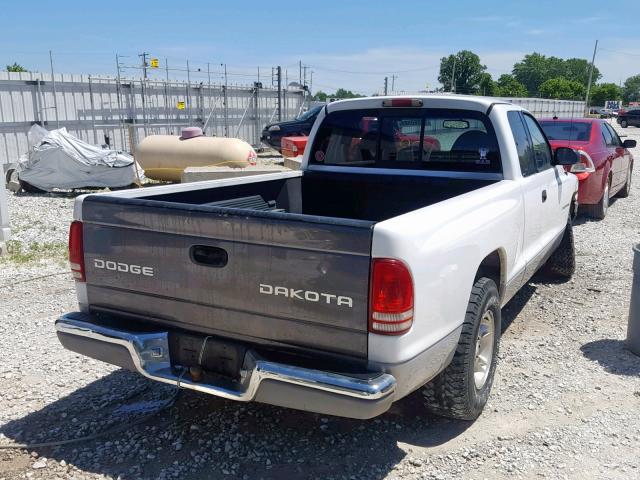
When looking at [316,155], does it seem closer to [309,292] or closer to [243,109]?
[309,292]

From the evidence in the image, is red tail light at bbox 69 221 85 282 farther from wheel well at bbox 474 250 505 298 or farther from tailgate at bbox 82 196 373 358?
wheel well at bbox 474 250 505 298

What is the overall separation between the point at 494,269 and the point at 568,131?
719cm

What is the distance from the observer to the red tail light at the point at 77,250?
10.8 ft

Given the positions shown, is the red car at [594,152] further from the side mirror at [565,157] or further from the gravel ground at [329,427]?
the gravel ground at [329,427]

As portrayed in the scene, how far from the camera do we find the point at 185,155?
14086 millimetres

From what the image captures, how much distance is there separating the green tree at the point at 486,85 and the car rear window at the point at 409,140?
7860 cm

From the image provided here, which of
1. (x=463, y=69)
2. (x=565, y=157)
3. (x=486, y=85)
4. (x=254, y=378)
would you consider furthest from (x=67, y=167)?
(x=463, y=69)

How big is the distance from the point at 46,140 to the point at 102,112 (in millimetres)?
5703

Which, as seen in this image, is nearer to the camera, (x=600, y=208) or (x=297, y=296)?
(x=297, y=296)

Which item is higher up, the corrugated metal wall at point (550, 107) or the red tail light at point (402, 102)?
the red tail light at point (402, 102)

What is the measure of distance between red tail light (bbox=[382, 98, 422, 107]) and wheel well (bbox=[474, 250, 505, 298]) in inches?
55.5

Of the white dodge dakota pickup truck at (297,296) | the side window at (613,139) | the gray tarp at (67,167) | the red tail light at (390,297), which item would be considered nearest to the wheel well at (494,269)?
the white dodge dakota pickup truck at (297,296)

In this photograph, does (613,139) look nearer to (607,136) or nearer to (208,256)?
(607,136)

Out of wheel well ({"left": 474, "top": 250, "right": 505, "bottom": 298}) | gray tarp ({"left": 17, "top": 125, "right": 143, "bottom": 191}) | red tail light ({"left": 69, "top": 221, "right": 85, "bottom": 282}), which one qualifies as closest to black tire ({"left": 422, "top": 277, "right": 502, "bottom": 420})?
wheel well ({"left": 474, "top": 250, "right": 505, "bottom": 298})
